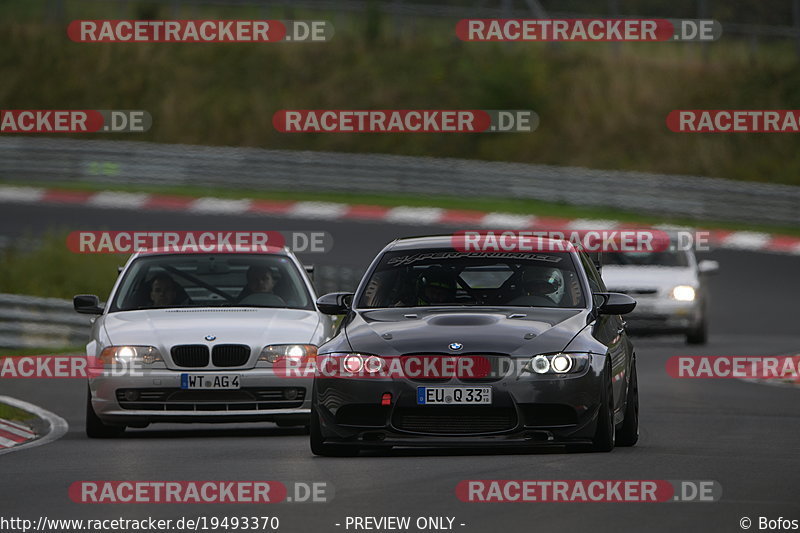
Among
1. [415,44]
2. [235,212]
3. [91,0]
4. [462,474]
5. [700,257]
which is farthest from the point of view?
[91,0]

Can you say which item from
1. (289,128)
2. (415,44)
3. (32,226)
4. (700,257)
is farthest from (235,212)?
(415,44)

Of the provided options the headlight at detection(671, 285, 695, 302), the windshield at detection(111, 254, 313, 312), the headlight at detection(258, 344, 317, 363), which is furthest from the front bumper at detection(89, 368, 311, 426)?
the headlight at detection(671, 285, 695, 302)

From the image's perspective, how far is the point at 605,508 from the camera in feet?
30.4

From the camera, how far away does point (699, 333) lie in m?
25.4

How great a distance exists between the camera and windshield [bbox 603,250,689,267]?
26.4m

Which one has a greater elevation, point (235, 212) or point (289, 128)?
point (289, 128)

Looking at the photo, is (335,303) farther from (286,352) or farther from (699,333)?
(699,333)

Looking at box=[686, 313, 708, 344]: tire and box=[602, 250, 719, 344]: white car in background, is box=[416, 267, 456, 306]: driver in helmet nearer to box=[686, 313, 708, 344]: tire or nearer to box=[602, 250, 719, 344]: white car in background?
box=[602, 250, 719, 344]: white car in background

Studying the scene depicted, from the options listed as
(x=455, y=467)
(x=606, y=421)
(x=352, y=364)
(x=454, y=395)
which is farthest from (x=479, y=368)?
(x=606, y=421)

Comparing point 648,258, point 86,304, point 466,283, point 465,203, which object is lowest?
point 466,283

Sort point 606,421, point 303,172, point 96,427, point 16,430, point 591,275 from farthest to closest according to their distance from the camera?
point 303,172 < point 16,430 < point 96,427 < point 591,275 < point 606,421

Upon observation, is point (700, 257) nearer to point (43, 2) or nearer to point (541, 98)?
point (541, 98)

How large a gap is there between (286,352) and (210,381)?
60 cm

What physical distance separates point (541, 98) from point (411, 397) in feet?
121
